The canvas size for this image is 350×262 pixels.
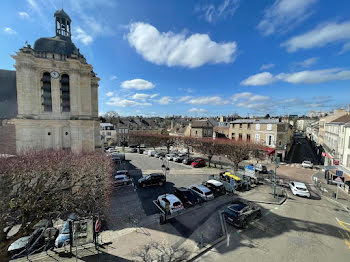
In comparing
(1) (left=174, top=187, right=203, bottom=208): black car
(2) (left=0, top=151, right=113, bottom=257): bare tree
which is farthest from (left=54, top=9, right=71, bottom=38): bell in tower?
(1) (left=174, top=187, right=203, bottom=208): black car

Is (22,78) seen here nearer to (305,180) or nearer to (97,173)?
(97,173)

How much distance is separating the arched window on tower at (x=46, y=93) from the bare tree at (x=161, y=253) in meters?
17.1

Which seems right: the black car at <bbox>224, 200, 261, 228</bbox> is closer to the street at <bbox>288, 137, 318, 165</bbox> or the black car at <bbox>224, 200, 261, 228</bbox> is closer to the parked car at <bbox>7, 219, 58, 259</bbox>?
the parked car at <bbox>7, 219, 58, 259</bbox>

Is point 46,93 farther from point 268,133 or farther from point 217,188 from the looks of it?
point 268,133

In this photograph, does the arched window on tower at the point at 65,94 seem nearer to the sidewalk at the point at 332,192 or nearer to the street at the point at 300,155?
the sidewalk at the point at 332,192

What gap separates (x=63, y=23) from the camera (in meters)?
18.2

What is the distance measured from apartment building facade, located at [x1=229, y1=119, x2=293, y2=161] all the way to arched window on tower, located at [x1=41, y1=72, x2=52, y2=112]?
33.9 meters

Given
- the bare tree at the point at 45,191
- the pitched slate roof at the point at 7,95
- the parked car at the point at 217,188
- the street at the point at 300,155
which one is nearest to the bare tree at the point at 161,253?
the bare tree at the point at 45,191

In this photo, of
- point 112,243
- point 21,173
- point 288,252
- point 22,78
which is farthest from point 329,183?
point 22,78

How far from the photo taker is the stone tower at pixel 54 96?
14523 mm

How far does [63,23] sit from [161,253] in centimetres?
2577

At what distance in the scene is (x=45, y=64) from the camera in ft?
50.3

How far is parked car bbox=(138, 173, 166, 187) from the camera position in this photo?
649 inches

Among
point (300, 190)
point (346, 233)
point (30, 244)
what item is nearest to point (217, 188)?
point (300, 190)
